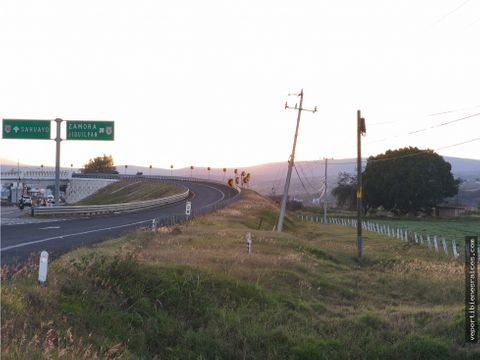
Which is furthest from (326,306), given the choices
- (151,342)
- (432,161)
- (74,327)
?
(432,161)

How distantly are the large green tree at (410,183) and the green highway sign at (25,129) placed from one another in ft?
201

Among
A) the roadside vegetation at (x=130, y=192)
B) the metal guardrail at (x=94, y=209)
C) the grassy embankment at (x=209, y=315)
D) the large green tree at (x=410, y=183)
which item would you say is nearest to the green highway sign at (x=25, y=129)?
the metal guardrail at (x=94, y=209)

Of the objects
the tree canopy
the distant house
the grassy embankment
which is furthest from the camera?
the tree canopy

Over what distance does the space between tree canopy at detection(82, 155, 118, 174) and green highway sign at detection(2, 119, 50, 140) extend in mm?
121329

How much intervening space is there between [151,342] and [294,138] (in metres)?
31.4

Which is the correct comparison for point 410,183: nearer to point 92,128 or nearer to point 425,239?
point 425,239

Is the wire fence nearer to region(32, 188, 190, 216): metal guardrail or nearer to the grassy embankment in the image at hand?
the grassy embankment

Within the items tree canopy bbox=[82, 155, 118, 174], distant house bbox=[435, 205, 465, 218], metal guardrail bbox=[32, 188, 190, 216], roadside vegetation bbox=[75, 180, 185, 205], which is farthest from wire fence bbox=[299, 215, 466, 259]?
tree canopy bbox=[82, 155, 118, 174]

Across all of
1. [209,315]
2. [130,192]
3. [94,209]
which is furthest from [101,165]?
[209,315]

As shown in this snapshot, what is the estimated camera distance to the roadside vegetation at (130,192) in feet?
252

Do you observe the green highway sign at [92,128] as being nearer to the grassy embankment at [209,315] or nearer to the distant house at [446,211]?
the grassy embankment at [209,315]

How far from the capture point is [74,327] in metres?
8.60

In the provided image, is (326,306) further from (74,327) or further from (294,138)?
(294,138)

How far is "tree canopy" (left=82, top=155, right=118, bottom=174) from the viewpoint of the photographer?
517ft
